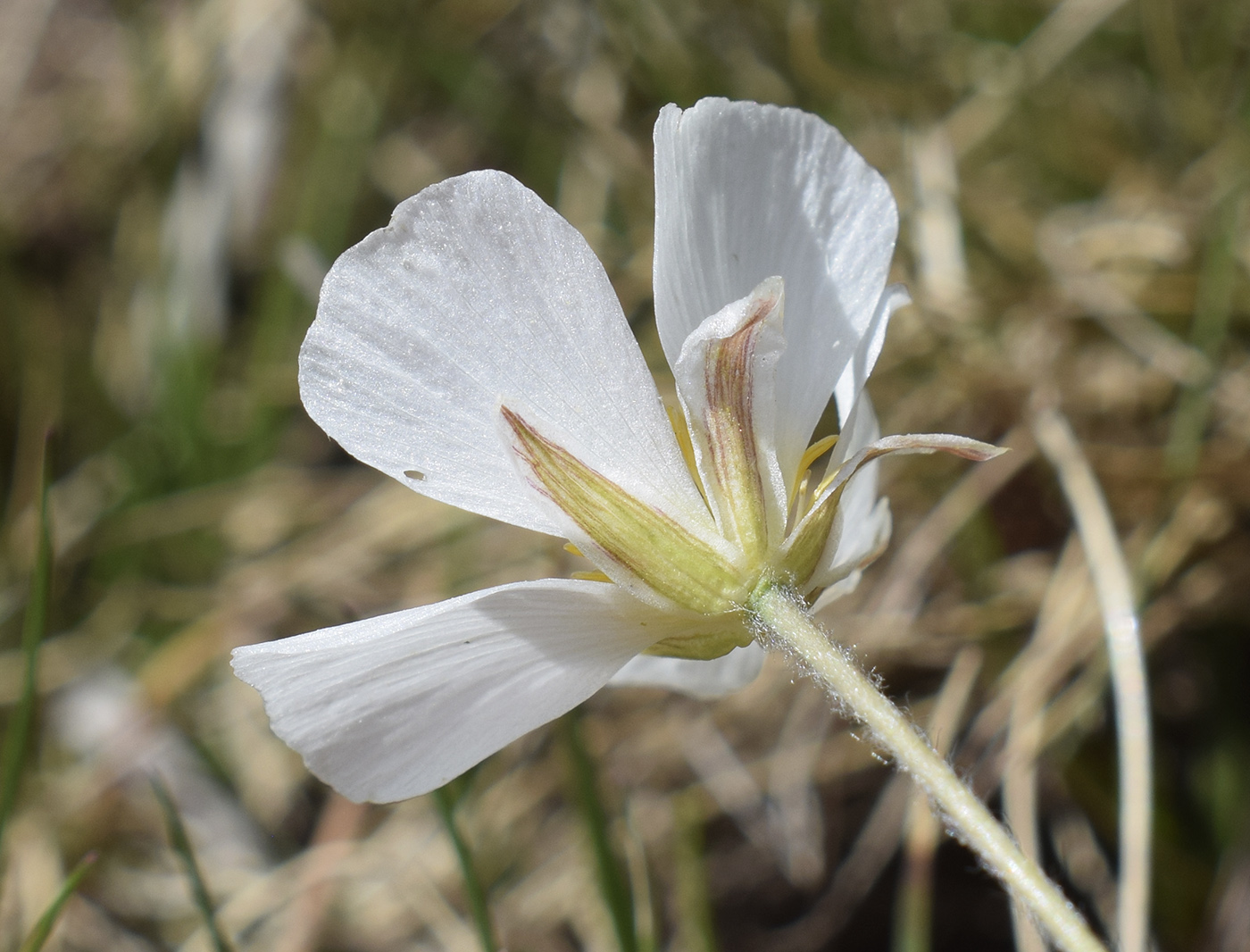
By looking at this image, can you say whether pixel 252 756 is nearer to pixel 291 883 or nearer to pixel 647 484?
pixel 291 883

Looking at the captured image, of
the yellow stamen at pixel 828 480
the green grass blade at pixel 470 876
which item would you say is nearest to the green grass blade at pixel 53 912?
the green grass blade at pixel 470 876

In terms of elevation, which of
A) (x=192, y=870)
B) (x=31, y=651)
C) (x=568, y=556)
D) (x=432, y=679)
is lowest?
(x=568, y=556)

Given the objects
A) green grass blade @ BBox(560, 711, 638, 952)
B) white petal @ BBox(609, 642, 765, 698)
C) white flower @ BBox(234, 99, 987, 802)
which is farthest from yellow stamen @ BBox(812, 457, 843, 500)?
green grass blade @ BBox(560, 711, 638, 952)

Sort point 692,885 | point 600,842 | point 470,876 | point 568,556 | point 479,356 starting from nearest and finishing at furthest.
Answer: point 479,356 → point 470,876 → point 600,842 → point 692,885 → point 568,556

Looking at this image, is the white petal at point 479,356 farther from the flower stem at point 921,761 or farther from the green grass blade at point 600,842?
the green grass blade at point 600,842

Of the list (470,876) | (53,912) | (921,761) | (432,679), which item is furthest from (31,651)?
(921,761)

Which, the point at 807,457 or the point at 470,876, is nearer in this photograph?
the point at 807,457

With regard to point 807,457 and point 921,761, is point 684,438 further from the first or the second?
point 921,761
